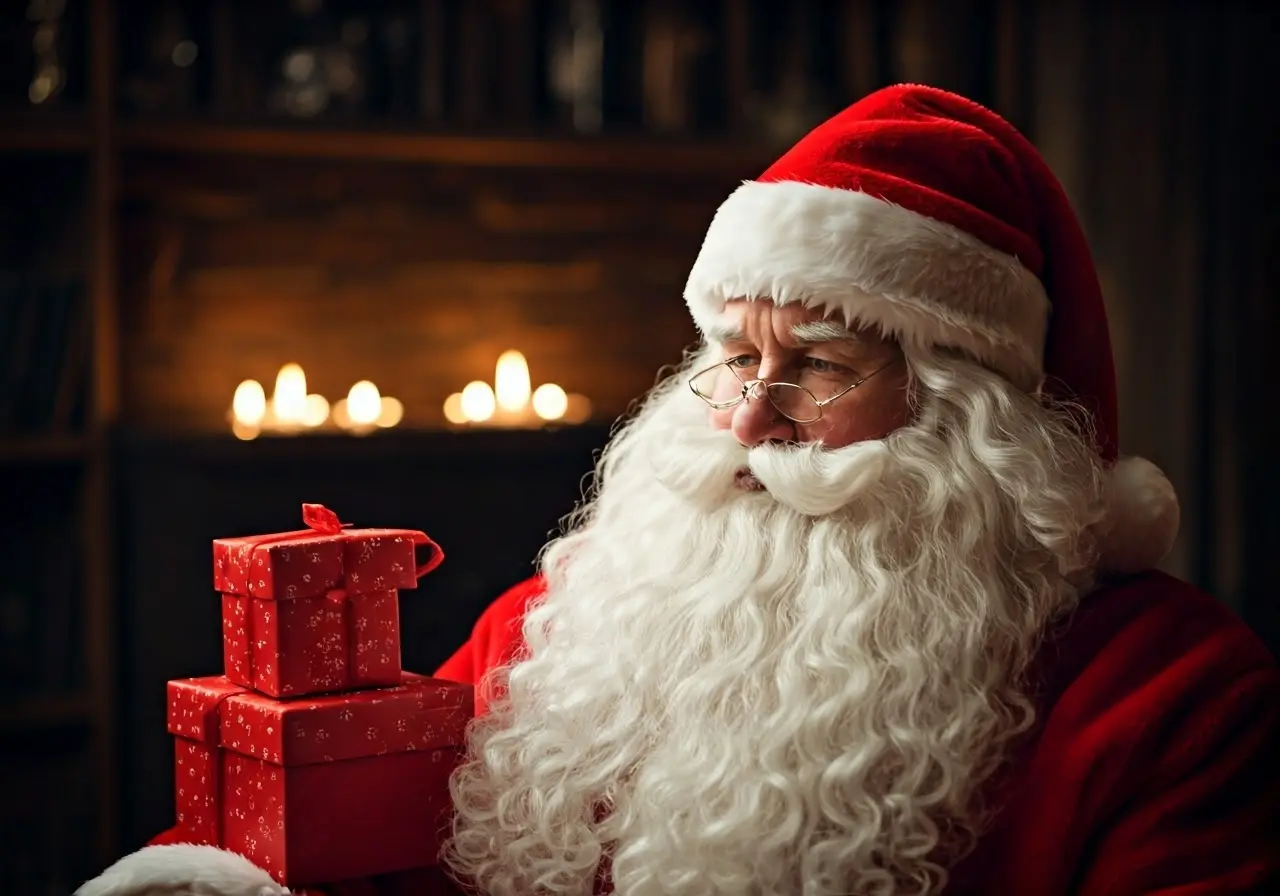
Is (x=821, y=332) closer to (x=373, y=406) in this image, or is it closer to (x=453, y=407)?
(x=373, y=406)

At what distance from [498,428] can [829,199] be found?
1674mm

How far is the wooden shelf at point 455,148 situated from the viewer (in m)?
2.79

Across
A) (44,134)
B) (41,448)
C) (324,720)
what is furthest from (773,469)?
(44,134)

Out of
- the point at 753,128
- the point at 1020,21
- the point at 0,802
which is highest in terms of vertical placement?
the point at 1020,21

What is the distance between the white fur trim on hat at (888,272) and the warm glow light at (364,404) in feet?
5.70

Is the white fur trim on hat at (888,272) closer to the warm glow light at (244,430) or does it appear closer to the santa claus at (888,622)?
the santa claus at (888,622)

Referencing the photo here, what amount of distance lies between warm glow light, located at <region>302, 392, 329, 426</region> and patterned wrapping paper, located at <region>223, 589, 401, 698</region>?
1.75m

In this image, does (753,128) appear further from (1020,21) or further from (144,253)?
(144,253)

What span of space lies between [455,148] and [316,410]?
0.64 m

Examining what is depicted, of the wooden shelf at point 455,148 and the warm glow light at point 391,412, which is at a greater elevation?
the wooden shelf at point 455,148

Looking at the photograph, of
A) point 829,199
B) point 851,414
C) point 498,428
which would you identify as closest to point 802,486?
point 851,414

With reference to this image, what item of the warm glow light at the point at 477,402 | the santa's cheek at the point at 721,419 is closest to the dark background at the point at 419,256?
the warm glow light at the point at 477,402

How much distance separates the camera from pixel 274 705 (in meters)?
1.29

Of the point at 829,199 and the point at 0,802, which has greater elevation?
the point at 829,199
